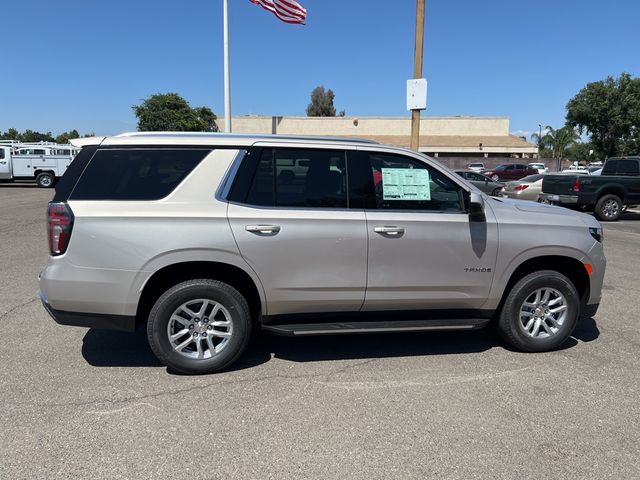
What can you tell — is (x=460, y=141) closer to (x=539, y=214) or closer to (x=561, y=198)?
(x=561, y=198)

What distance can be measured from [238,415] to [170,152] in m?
2.05

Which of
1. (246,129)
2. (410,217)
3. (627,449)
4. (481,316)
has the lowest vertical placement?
(627,449)

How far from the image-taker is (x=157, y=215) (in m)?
3.70

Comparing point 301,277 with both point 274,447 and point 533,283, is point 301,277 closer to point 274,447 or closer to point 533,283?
point 274,447

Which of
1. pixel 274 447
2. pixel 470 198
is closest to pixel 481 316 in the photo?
pixel 470 198

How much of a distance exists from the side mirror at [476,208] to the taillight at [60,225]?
10.3 feet

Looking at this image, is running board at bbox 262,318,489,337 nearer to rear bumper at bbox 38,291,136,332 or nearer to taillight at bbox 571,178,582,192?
rear bumper at bbox 38,291,136,332

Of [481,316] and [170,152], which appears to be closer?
[170,152]

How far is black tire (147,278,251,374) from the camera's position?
3787 millimetres

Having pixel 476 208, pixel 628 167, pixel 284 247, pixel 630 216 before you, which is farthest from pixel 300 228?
pixel 630 216

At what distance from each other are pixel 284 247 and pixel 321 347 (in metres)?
1.25

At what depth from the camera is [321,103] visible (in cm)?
9394

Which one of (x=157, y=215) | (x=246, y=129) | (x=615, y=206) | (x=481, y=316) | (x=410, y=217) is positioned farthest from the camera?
(x=246, y=129)

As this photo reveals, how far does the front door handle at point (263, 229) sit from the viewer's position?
149 inches
